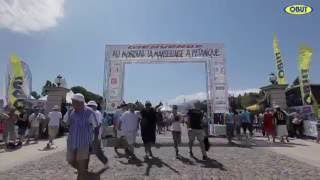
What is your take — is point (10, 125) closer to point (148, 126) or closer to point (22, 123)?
point (22, 123)

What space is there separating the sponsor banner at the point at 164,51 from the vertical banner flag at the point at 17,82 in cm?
515

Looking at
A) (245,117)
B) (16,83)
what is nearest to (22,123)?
(16,83)

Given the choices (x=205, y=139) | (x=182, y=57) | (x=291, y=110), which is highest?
(x=182, y=57)

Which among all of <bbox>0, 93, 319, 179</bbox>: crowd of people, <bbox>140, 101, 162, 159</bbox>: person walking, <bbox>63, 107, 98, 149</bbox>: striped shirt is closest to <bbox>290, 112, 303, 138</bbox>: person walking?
<bbox>0, 93, 319, 179</bbox>: crowd of people

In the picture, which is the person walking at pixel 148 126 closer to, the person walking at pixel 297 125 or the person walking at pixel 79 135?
the person walking at pixel 79 135

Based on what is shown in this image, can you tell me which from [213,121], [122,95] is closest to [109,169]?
[122,95]

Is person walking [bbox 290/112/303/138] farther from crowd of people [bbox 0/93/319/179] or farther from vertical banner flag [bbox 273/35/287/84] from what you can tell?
vertical banner flag [bbox 273/35/287/84]

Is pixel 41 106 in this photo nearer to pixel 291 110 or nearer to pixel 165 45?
pixel 165 45

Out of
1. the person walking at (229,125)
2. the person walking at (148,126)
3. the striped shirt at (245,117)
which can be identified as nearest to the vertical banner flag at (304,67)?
the striped shirt at (245,117)

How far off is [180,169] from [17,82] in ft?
47.0

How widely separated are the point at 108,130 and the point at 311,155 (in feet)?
31.3

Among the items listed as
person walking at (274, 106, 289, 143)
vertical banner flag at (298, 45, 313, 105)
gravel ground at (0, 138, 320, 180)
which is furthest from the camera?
vertical banner flag at (298, 45, 313, 105)

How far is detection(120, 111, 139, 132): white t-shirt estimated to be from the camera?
1035 centimetres

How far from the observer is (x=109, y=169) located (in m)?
8.66
